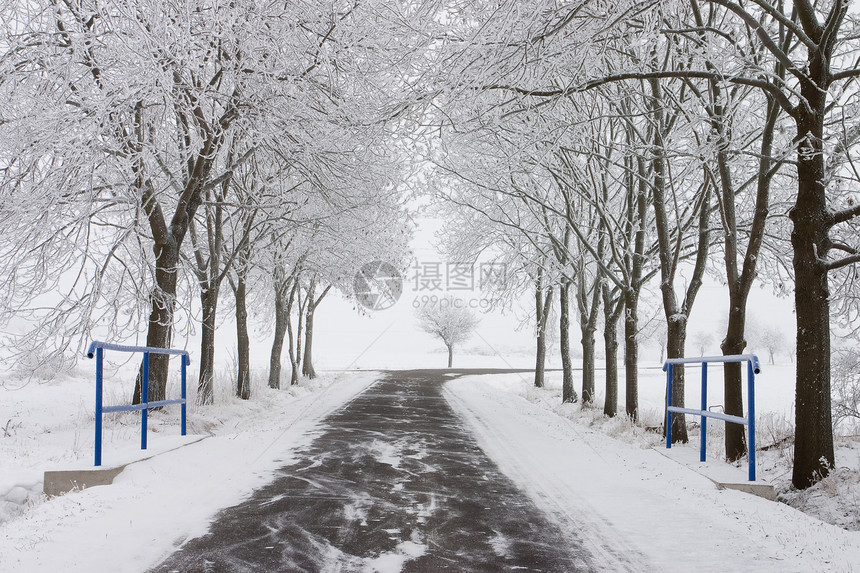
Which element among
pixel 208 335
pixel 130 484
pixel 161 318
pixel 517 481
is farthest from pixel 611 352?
pixel 130 484

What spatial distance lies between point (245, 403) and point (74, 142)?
7833mm

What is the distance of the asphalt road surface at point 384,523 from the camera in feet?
14.5

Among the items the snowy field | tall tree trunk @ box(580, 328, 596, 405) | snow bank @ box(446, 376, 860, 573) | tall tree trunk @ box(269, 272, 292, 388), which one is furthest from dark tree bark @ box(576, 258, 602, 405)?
tall tree trunk @ box(269, 272, 292, 388)

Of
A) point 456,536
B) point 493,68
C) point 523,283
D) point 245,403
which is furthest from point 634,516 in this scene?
point 523,283

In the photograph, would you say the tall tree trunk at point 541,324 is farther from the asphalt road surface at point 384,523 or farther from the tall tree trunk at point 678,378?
the asphalt road surface at point 384,523

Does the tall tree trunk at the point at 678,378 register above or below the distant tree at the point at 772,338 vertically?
above

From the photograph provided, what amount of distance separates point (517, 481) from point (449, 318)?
56081 mm

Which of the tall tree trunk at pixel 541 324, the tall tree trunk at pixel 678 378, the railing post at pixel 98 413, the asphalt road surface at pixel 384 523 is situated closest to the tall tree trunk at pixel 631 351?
the tall tree trunk at pixel 678 378

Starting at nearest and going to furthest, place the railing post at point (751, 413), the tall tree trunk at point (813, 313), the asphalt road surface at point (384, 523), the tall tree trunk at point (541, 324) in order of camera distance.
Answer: the asphalt road surface at point (384, 523) < the railing post at point (751, 413) < the tall tree trunk at point (813, 313) < the tall tree trunk at point (541, 324)

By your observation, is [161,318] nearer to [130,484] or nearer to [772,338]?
[130,484]

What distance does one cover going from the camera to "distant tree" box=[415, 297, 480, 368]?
62969 millimetres

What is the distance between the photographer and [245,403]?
51.7ft

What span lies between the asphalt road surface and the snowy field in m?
0.31

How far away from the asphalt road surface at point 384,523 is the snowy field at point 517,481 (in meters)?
0.31
